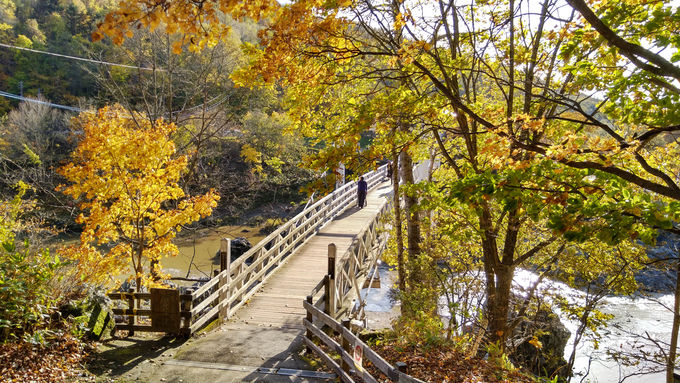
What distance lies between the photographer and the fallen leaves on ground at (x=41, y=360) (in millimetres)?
5301

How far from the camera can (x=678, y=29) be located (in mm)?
4301

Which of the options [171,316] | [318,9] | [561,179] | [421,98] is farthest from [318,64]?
[171,316]

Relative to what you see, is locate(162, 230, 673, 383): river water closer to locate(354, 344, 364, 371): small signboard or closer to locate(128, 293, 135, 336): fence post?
locate(354, 344, 364, 371): small signboard

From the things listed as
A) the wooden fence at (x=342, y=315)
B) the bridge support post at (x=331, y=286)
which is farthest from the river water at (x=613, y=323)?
the bridge support post at (x=331, y=286)

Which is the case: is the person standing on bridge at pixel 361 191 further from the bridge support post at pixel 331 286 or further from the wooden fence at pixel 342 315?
the bridge support post at pixel 331 286

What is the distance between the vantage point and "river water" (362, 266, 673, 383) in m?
14.5

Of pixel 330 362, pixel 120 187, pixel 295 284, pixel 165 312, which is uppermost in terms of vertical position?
pixel 120 187

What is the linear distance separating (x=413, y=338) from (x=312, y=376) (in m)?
2.01

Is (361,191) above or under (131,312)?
above

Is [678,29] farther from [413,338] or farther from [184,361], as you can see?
[184,361]

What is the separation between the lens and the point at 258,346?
7.49m

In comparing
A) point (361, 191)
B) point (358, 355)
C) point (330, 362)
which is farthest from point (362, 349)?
point (361, 191)

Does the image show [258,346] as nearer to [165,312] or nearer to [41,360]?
[165,312]

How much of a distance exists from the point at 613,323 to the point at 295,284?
8974mm
